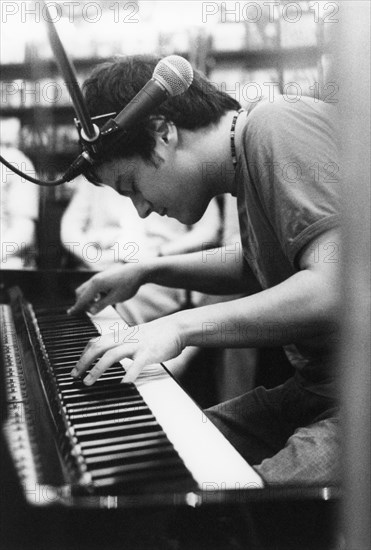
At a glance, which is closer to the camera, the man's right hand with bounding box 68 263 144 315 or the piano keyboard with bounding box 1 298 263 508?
the piano keyboard with bounding box 1 298 263 508

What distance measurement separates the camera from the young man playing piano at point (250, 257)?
3.17 ft

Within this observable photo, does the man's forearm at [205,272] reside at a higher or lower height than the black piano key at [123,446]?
higher

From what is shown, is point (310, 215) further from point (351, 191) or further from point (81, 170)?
point (351, 191)

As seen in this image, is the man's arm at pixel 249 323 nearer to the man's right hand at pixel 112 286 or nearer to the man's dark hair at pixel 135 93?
the man's dark hair at pixel 135 93

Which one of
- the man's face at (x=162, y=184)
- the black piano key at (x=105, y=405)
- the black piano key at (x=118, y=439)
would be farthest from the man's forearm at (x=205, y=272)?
the black piano key at (x=118, y=439)

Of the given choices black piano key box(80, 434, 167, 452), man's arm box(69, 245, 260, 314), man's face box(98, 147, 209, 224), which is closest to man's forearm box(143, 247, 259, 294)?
man's arm box(69, 245, 260, 314)

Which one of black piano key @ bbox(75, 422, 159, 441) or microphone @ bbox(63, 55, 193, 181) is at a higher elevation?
microphone @ bbox(63, 55, 193, 181)

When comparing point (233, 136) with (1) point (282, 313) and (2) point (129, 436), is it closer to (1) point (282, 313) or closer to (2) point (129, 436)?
(1) point (282, 313)

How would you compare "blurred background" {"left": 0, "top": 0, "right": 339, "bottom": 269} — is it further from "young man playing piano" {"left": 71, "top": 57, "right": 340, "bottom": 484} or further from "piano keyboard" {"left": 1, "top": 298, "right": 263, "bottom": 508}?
"piano keyboard" {"left": 1, "top": 298, "right": 263, "bottom": 508}

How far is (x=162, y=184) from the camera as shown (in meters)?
1.31

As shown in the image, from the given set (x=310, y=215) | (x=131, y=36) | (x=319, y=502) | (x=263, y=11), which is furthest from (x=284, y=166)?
(x=319, y=502)

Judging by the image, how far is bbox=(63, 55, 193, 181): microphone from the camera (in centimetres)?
104

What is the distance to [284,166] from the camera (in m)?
1.03

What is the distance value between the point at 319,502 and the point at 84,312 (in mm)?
924
